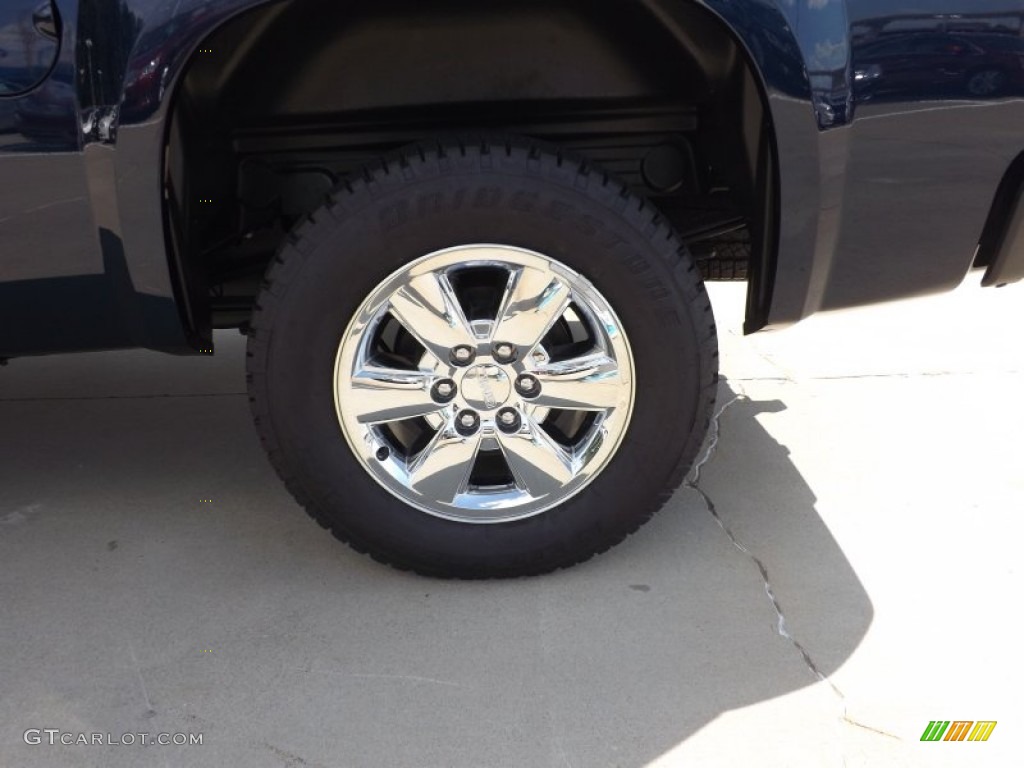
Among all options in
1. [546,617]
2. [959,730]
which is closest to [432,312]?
[546,617]

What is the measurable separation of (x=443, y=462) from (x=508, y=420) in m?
0.17

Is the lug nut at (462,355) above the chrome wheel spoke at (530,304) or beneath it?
beneath

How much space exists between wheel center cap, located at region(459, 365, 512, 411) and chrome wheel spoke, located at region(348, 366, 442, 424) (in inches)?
3.0

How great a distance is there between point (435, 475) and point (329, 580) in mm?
368

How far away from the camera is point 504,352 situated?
2227 mm

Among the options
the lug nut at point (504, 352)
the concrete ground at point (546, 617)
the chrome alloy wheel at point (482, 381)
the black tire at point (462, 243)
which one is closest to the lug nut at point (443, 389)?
the chrome alloy wheel at point (482, 381)

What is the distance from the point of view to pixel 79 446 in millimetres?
3148

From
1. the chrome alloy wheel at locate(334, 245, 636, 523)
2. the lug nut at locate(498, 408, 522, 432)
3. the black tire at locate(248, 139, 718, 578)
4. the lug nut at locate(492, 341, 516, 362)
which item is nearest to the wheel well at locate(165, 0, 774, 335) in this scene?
the black tire at locate(248, 139, 718, 578)

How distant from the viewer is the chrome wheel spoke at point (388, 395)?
2.22 m

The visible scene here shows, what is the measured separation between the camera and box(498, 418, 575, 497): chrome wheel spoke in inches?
89.5

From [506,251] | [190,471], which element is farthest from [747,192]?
[190,471]

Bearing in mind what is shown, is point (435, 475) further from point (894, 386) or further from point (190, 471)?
point (894, 386)

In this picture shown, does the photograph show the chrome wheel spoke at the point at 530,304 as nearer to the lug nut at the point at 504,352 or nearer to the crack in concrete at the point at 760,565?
the lug nut at the point at 504,352

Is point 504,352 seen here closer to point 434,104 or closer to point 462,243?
point 462,243
